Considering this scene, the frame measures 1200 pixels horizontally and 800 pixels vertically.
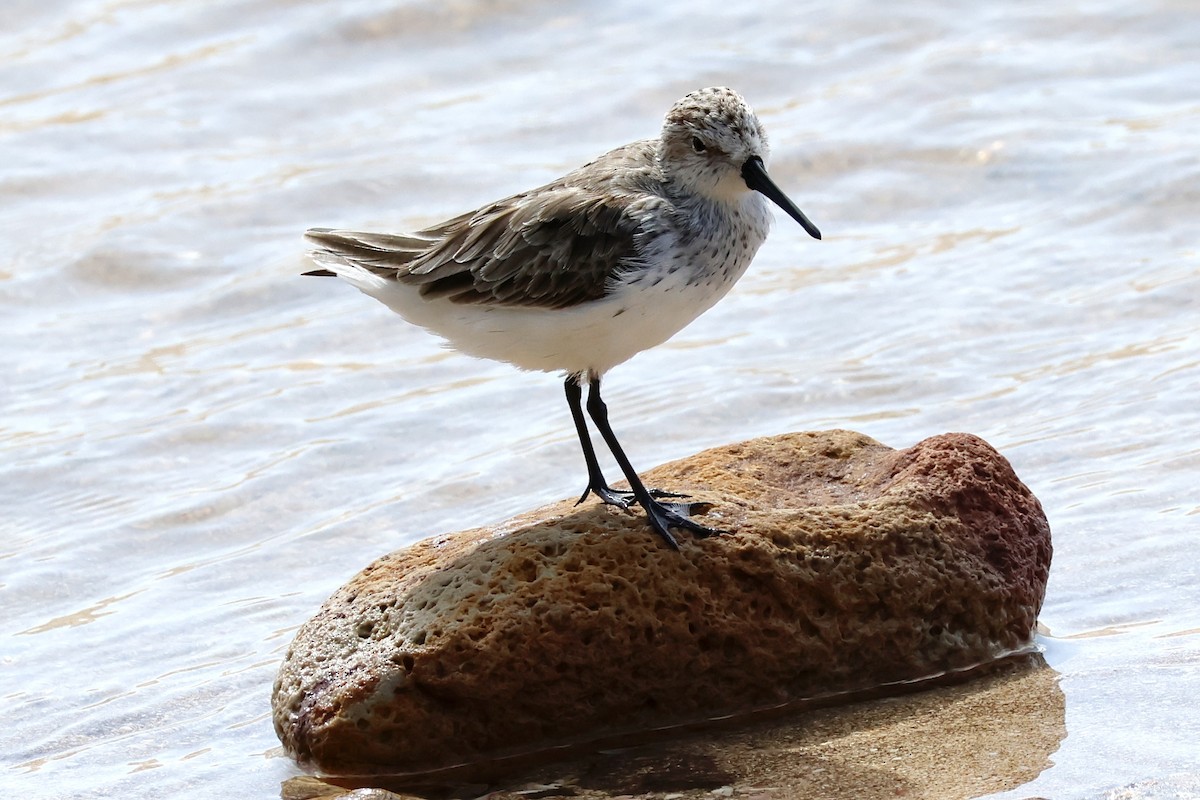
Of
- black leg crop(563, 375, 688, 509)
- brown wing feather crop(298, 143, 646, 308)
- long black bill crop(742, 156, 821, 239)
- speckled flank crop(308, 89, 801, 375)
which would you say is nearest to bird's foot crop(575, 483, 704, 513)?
black leg crop(563, 375, 688, 509)

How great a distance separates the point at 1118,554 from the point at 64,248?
835cm

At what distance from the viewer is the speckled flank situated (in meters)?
6.41

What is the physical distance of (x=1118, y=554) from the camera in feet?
24.3

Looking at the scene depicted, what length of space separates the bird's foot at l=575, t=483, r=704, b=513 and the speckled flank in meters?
0.52

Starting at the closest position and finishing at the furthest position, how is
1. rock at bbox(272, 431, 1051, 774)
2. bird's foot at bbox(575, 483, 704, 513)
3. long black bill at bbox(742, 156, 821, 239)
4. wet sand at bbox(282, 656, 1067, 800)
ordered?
1. wet sand at bbox(282, 656, 1067, 800)
2. rock at bbox(272, 431, 1051, 774)
3. long black bill at bbox(742, 156, 821, 239)
4. bird's foot at bbox(575, 483, 704, 513)

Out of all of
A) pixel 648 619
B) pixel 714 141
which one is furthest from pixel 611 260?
pixel 648 619

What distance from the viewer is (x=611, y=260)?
6426 mm

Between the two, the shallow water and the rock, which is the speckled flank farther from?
the shallow water

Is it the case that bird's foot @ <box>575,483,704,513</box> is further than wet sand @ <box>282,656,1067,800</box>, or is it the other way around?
bird's foot @ <box>575,483,704,513</box>

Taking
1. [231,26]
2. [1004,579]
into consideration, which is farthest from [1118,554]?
[231,26]

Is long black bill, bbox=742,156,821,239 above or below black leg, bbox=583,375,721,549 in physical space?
above

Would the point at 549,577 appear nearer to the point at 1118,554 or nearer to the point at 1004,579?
the point at 1004,579

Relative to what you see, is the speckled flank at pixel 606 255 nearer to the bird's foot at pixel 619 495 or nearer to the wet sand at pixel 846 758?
the bird's foot at pixel 619 495

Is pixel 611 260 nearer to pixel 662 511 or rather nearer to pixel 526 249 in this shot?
pixel 526 249
